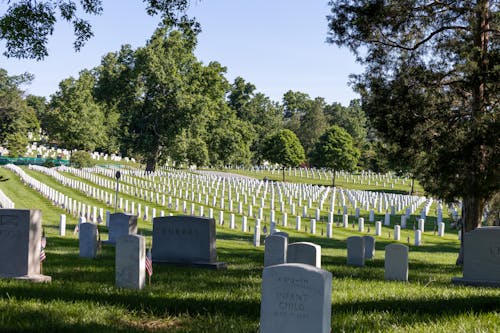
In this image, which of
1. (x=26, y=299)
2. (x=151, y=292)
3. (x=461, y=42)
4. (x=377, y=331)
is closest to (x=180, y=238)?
(x=151, y=292)

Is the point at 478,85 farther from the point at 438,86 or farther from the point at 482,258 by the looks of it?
the point at 482,258

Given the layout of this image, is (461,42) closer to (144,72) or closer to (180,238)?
(180,238)

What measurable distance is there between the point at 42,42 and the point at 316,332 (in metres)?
15.5

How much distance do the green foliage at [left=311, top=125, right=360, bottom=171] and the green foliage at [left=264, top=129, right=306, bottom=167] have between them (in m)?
3.18

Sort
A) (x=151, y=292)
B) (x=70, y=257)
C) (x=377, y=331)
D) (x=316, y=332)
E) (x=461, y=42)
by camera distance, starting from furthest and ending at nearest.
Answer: (x=461, y=42) → (x=70, y=257) → (x=151, y=292) → (x=377, y=331) → (x=316, y=332)

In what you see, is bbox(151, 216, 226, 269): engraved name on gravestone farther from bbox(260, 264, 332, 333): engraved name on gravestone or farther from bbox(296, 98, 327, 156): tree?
bbox(296, 98, 327, 156): tree

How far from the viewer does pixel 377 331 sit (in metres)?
7.46

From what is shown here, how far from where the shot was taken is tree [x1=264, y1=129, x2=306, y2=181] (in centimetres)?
8469

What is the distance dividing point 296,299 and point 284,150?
78.7 meters

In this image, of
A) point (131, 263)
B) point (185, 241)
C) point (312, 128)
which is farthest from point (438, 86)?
point (312, 128)

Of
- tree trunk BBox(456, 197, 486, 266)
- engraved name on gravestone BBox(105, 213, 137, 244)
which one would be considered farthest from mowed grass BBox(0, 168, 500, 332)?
tree trunk BBox(456, 197, 486, 266)

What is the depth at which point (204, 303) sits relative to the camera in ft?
29.8

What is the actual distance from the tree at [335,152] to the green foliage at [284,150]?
3183mm

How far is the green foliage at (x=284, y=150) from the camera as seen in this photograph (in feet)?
278
